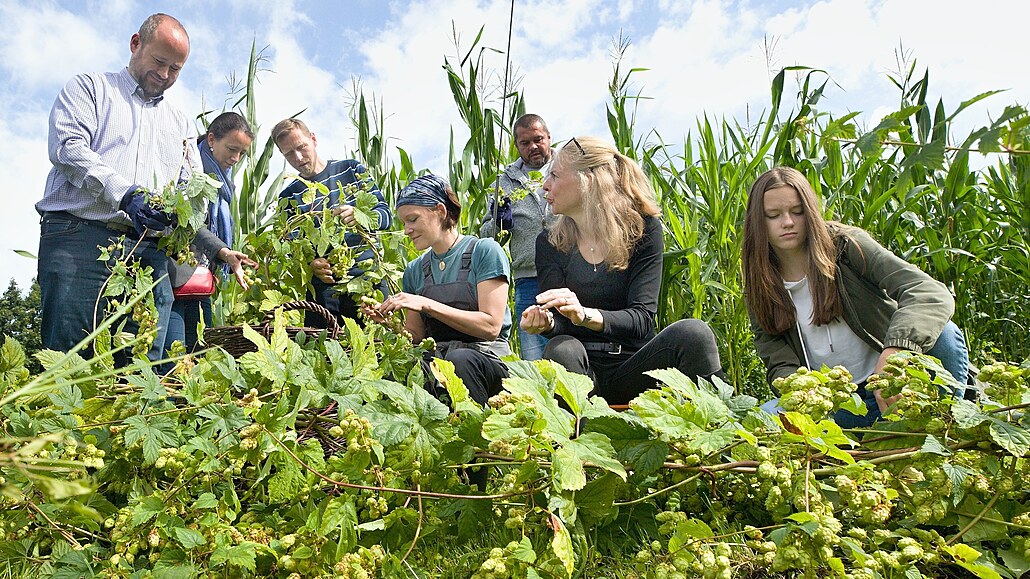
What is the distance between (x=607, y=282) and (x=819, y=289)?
620 mm

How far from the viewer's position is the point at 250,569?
3.60ft

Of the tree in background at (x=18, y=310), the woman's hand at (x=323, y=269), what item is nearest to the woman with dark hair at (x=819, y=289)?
the woman's hand at (x=323, y=269)

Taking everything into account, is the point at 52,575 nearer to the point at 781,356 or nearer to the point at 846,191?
the point at 781,356

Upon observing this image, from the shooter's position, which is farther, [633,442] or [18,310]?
[18,310]

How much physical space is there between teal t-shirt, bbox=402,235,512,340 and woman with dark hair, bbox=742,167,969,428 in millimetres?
773

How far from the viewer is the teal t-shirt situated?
2268mm

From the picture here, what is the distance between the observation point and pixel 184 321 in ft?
9.52

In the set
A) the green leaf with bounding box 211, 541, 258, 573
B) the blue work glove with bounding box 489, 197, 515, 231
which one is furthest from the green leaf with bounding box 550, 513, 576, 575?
the blue work glove with bounding box 489, 197, 515, 231

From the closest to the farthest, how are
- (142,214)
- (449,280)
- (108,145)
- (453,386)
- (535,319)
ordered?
(453,386)
(535,319)
(142,214)
(449,280)
(108,145)

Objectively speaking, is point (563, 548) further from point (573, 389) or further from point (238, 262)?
point (238, 262)

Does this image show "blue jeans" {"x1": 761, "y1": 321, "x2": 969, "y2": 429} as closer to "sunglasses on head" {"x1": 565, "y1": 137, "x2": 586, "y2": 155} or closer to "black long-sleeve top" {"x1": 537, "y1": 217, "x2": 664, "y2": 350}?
"black long-sleeve top" {"x1": 537, "y1": 217, "x2": 664, "y2": 350}

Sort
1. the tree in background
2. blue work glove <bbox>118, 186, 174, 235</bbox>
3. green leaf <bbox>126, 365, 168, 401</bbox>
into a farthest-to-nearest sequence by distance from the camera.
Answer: the tree in background
blue work glove <bbox>118, 186, 174, 235</bbox>
green leaf <bbox>126, 365, 168, 401</bbox>

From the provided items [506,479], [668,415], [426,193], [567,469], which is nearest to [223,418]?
[506,479]

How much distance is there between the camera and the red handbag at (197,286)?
2.75 meters
